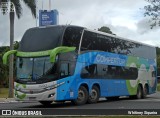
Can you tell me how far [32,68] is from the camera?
21.1 metres

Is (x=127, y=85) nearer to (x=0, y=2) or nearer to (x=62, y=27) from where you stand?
(x=62, y=27)

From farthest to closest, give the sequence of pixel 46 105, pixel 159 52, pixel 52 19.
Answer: pixel 159 52
pixel 52 19
pixel 46 105

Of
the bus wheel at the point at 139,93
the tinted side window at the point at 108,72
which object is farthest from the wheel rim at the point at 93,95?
the bus wheel at the point at 139,93

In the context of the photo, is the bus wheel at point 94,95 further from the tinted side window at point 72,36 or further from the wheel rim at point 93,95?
the tinted side window at point 72,36

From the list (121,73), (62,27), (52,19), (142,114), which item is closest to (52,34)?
(62,27)

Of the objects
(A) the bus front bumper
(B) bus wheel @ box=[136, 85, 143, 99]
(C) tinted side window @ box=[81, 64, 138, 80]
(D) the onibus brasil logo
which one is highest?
(D) the onibus brasil logo

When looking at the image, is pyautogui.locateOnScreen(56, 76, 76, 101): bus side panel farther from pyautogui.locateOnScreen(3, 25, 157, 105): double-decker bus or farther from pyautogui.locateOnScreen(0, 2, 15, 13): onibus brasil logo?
pyautogui.locateOnScreen(0, 2, 15, 13): onibus brasil logo

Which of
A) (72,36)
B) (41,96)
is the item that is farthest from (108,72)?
(41,96)

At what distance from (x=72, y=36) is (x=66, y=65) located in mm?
1605

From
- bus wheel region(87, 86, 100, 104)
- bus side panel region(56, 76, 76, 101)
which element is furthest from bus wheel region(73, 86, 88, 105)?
bus wheel region(87, 86, 100, 104)

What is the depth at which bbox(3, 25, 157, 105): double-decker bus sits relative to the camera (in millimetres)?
20672

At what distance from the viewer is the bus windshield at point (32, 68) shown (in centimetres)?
2075

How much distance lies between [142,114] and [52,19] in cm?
4719

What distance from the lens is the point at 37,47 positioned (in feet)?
70.1
